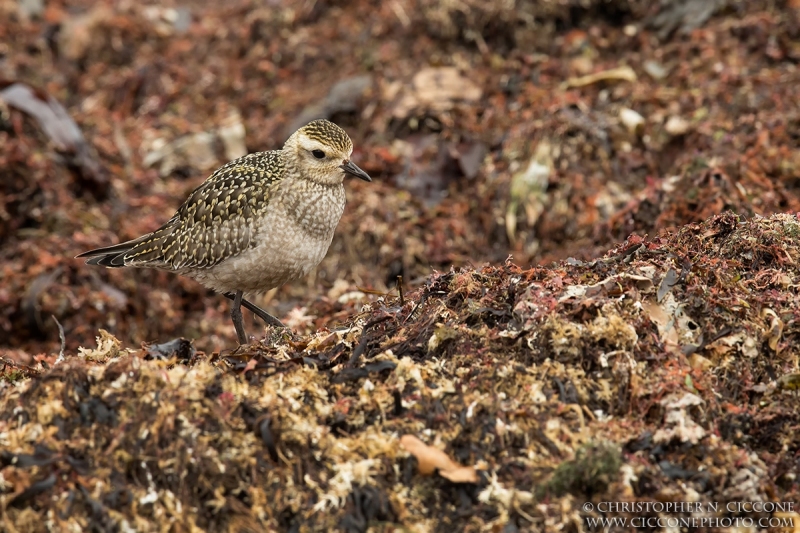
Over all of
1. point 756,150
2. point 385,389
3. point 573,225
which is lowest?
point 573,225

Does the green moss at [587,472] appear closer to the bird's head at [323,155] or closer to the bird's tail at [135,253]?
the bird's head at [323,155]

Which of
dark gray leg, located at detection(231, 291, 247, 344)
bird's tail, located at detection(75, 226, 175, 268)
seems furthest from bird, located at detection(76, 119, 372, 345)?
bird's tail, located at detection(75, 226, 175, 268)

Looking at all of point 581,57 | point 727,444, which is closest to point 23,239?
point 581,57

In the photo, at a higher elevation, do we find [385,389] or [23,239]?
[385,389]

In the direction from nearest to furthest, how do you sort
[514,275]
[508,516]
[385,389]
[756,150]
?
[508,516], [385,389], [514,275], [756,150]

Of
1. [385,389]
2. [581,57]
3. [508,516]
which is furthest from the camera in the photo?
[581,57]

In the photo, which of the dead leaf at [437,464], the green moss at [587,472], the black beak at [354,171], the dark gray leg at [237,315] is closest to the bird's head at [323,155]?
the black beak at [354,171]

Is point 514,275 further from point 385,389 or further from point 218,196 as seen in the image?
point 218,196

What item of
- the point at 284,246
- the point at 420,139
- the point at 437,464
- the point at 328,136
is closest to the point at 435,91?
the point at 420,139
